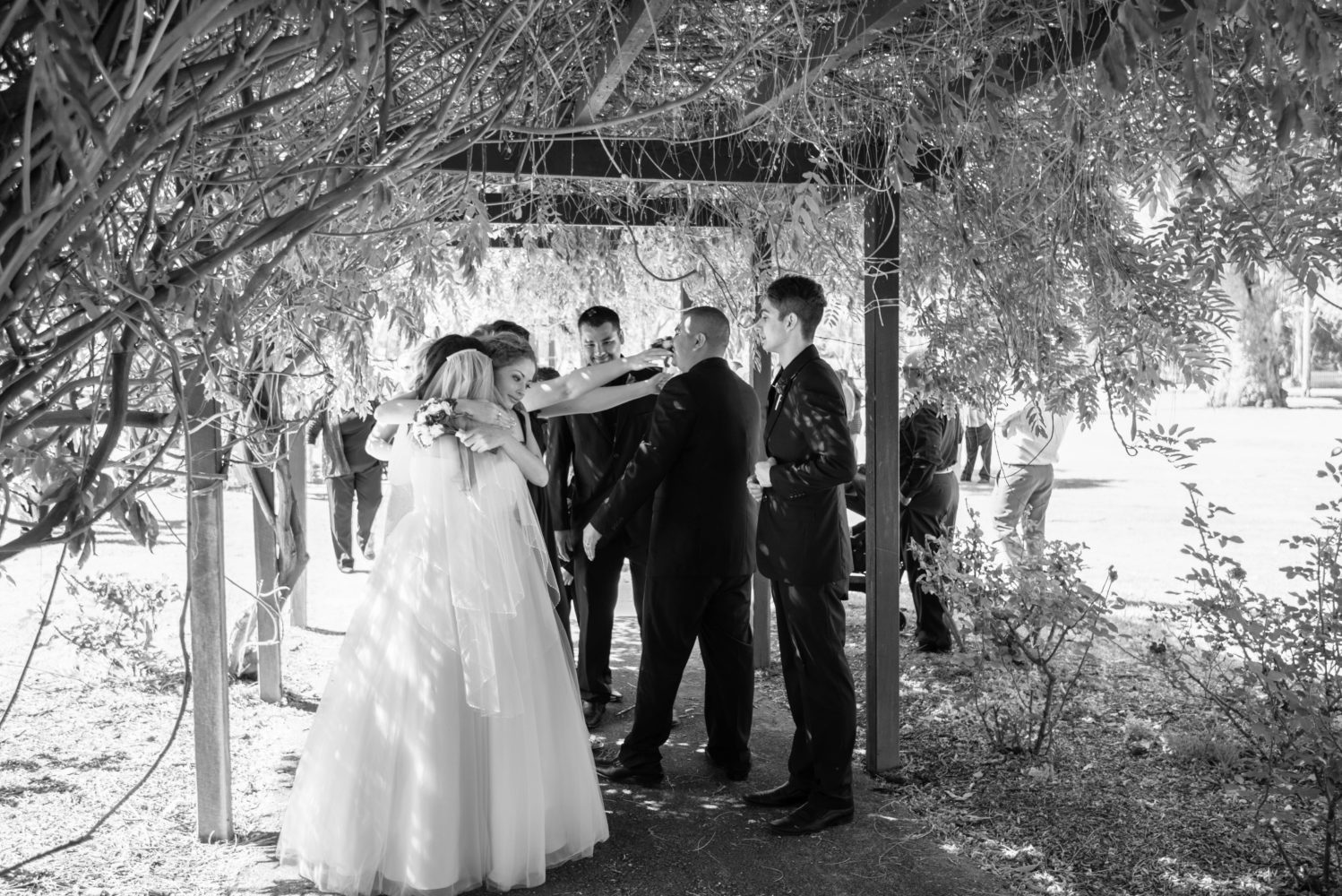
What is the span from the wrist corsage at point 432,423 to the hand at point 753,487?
1468 mm

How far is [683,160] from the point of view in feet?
15.9

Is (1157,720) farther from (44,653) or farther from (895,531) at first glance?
(44,653)

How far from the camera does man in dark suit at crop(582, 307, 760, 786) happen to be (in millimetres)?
5039

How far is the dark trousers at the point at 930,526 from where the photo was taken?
785cm

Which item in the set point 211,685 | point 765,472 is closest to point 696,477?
point 765,472

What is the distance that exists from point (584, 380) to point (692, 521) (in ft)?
3.62

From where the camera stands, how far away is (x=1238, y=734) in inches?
212

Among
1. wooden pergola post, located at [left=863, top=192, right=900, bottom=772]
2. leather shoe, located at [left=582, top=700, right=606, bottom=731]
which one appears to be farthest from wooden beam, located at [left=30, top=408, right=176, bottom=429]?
leather shoe, located at [left=582, top=700, right=606, bottom=731]

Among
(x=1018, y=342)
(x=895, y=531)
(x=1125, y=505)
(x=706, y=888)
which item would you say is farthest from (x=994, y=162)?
(x=1125, y=505)

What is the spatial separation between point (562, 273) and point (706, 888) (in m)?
5.61

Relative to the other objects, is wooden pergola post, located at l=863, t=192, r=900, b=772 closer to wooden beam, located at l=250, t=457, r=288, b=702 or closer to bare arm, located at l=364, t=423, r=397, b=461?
bare arm, located at l=364, t=423, r=397, b=461

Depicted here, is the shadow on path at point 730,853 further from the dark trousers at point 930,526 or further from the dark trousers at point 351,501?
the dark trousers at point 351,501

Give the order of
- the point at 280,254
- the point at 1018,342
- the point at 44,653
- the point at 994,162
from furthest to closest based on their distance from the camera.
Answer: the point at 44,653 → the point at 1018,342 → the point at 994,162 → the point at 280,254

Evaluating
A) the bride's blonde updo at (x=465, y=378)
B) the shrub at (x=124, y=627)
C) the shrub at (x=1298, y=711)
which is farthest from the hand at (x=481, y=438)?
the shrub at (x=124, y=627)
